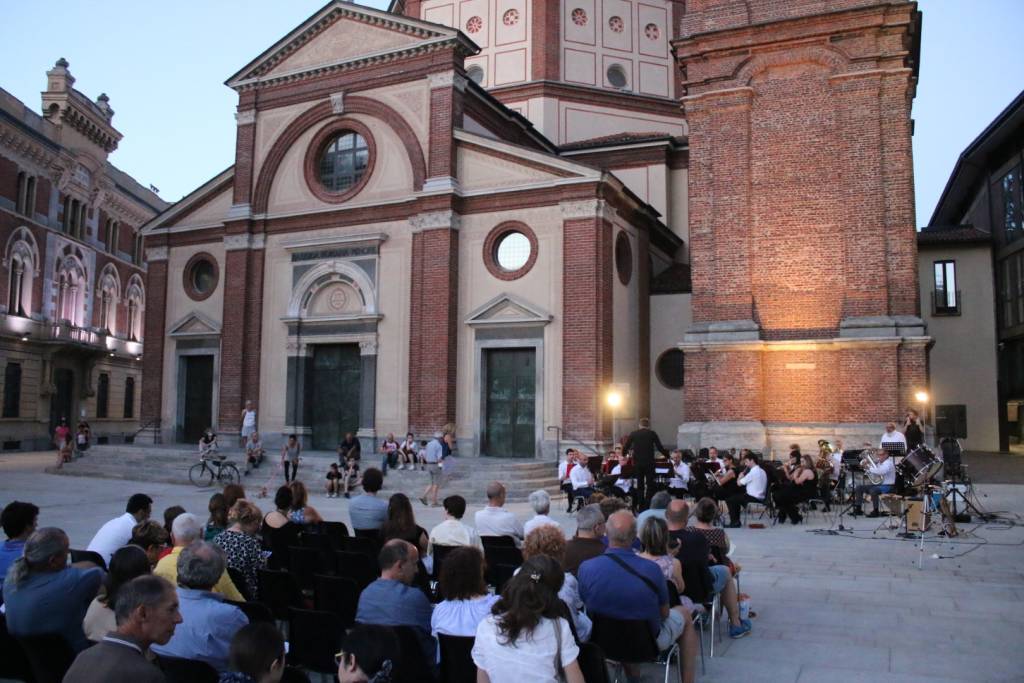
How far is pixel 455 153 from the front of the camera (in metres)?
22.9

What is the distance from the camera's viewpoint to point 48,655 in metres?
4.47

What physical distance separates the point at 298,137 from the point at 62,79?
17.1m

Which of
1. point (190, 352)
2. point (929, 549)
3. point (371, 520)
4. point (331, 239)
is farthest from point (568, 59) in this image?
point (371, 520)

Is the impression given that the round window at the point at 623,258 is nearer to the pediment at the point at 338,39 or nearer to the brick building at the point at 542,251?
the brick building at the point at 542,251

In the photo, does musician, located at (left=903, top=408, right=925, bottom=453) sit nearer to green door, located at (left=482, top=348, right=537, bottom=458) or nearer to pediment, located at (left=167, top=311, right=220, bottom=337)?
green door, located at (left=482, top=348, right=537, bottom=458)

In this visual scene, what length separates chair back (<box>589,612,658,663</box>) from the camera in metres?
5.21

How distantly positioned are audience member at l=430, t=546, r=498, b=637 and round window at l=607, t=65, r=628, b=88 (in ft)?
96.3

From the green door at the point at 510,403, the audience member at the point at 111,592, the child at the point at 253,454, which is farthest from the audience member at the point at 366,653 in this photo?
the child at the point at 253,454

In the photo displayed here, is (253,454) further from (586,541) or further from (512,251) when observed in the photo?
(586,541)

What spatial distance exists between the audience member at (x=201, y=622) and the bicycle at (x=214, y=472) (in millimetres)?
16712

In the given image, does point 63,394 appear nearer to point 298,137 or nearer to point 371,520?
point 298,137

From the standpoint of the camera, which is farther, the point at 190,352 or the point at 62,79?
the point at 62,79

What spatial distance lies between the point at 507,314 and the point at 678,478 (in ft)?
27.1

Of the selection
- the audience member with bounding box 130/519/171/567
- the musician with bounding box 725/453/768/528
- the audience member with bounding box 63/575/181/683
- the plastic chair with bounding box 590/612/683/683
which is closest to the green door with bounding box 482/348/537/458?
the musician with bounding box 725/453/768/528
